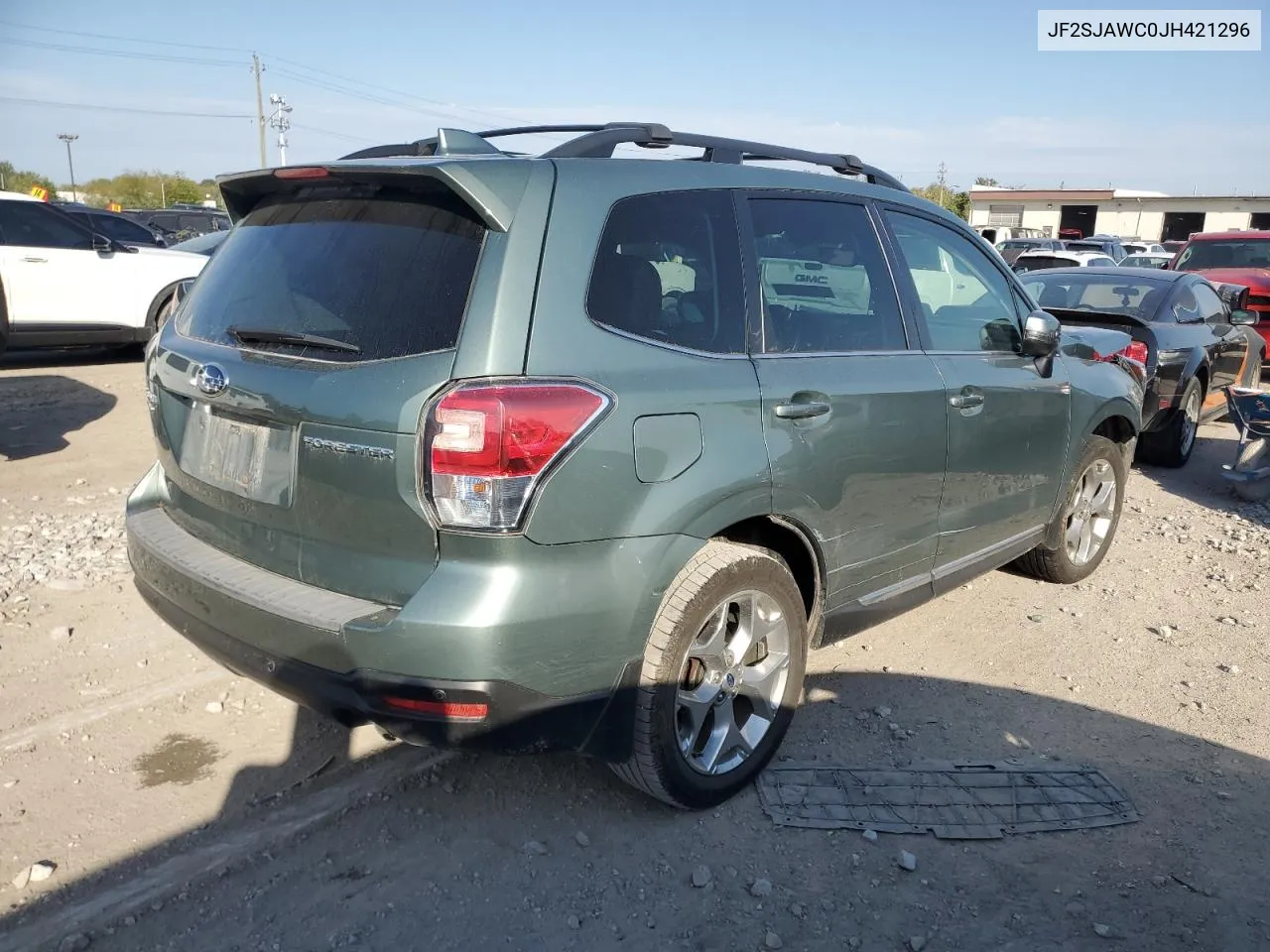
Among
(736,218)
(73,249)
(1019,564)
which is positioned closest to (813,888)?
(736,218)

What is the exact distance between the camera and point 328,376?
2.60 m

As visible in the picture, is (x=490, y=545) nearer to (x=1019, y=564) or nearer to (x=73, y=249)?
(x=1019, y=564)

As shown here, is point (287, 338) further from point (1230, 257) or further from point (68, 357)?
point (1230, 257)

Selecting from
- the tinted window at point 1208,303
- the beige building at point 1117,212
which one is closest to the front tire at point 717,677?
the tinted window at point 1208,303

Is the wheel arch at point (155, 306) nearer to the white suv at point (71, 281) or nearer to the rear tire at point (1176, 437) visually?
the white suv at point (71, 281)

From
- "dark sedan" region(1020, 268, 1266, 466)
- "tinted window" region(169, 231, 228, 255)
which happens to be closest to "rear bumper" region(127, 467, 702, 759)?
"dark sedan" region(1020, 268, 1266, 466)

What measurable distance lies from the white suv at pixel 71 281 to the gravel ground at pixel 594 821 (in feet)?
22.5

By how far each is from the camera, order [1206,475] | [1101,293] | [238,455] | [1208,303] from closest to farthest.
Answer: [238,455]
[1206,475]
[1101,293]
[1208,303]

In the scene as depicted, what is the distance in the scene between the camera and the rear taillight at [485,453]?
7.93 feet

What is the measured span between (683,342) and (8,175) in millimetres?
77983

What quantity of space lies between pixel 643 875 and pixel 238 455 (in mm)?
1638

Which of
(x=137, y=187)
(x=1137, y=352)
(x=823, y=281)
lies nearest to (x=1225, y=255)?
(x=1137, y=352)

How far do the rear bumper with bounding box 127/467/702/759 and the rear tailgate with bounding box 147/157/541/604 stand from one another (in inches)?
3.6

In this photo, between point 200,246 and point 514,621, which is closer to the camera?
point 514,621
